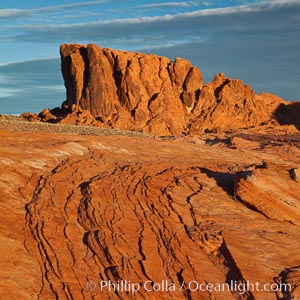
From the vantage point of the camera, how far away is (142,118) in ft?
227

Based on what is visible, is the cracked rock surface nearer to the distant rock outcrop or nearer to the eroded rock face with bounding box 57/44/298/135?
the distant rock outcrop

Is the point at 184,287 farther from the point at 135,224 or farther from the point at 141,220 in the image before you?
the point at 141,220

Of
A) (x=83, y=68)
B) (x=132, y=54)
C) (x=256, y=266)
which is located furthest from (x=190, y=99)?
(x=256, y=266)

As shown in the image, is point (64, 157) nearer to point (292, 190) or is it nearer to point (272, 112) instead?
point (292, 190)

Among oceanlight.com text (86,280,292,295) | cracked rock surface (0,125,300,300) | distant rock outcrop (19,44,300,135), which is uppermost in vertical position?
cracked rock surface (0,125,300,300)

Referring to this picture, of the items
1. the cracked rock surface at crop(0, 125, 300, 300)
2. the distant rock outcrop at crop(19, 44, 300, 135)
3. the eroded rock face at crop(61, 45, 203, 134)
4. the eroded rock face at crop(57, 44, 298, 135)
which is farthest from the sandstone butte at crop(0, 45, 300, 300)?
the eroded rock face at crop(57, 44, 298, 135)

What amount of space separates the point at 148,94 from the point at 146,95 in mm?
523

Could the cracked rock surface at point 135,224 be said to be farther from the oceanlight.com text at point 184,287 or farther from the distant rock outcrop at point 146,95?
the distant rock outcrop at point 146,95

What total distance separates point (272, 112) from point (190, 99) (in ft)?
53.0

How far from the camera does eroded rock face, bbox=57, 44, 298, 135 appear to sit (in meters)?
69.5

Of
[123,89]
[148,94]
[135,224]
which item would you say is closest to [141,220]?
[135,224]

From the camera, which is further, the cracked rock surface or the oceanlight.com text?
the cracked rock surface

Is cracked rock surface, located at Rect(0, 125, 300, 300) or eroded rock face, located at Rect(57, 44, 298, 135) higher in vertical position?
cracked rock surface, located at Rect(0, 125, 300, 300)

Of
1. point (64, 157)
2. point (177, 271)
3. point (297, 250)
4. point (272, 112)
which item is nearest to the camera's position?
point (177, 271)
